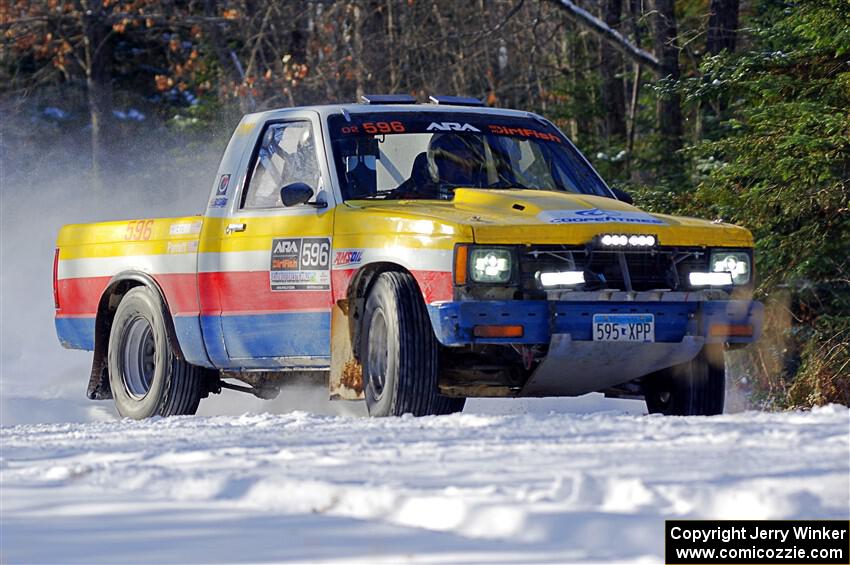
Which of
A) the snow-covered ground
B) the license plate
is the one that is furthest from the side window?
the snow-covered ground

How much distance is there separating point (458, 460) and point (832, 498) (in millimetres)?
1398

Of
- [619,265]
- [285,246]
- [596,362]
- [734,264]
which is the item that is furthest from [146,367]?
[734,264]

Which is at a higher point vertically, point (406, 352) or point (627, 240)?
point (627, 240)

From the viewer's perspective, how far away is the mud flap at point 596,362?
783 centimetres

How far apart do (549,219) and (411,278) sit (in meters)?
0.70


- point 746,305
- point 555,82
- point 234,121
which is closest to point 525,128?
point 746,305

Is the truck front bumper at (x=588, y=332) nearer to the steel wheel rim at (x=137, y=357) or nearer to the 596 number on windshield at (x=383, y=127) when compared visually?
the 596 number on windshield at (x=383, y=127)

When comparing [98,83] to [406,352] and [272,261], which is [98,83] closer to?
[272,261]

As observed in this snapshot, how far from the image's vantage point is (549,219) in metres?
7.91

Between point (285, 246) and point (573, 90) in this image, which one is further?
point (573, 90)

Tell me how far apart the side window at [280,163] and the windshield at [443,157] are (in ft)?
0.62

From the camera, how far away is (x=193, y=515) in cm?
488

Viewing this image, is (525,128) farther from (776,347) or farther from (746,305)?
(776,347)

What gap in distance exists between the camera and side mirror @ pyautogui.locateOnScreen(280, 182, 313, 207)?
8.61m
